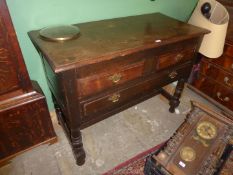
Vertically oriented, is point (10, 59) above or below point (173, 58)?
above

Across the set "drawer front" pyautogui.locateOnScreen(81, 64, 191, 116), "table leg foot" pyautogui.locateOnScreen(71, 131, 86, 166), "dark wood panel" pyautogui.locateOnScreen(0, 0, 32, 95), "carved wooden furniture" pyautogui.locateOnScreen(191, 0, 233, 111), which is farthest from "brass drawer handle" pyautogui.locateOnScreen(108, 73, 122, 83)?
"carved wooden furniture" pyautogui.locateOnScreen(191, 0, 233, 111)

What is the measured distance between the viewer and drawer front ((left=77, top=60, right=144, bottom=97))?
1164mm

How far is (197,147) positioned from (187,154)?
0.12 meters

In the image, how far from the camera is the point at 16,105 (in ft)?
4.37

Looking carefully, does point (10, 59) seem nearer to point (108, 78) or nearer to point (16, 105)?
point (16, 105)

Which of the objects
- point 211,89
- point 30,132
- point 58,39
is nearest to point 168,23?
point 58,39

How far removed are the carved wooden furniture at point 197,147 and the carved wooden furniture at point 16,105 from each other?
968 millimetres

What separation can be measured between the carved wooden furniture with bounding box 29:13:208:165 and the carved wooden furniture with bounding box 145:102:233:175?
1.44ft

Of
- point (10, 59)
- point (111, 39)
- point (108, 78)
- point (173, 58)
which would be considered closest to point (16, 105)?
point (10, 59)

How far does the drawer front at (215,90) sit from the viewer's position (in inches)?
85.7

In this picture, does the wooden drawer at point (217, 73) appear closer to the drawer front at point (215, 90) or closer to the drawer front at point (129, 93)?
the drawer front at point (215, 90)

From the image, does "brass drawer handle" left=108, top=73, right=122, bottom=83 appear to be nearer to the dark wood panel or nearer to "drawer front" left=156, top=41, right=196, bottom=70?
"drawer front" left=156, top=41, right=196, bottom=70

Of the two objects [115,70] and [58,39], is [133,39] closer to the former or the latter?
[115,70]

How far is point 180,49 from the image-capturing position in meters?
1.55
